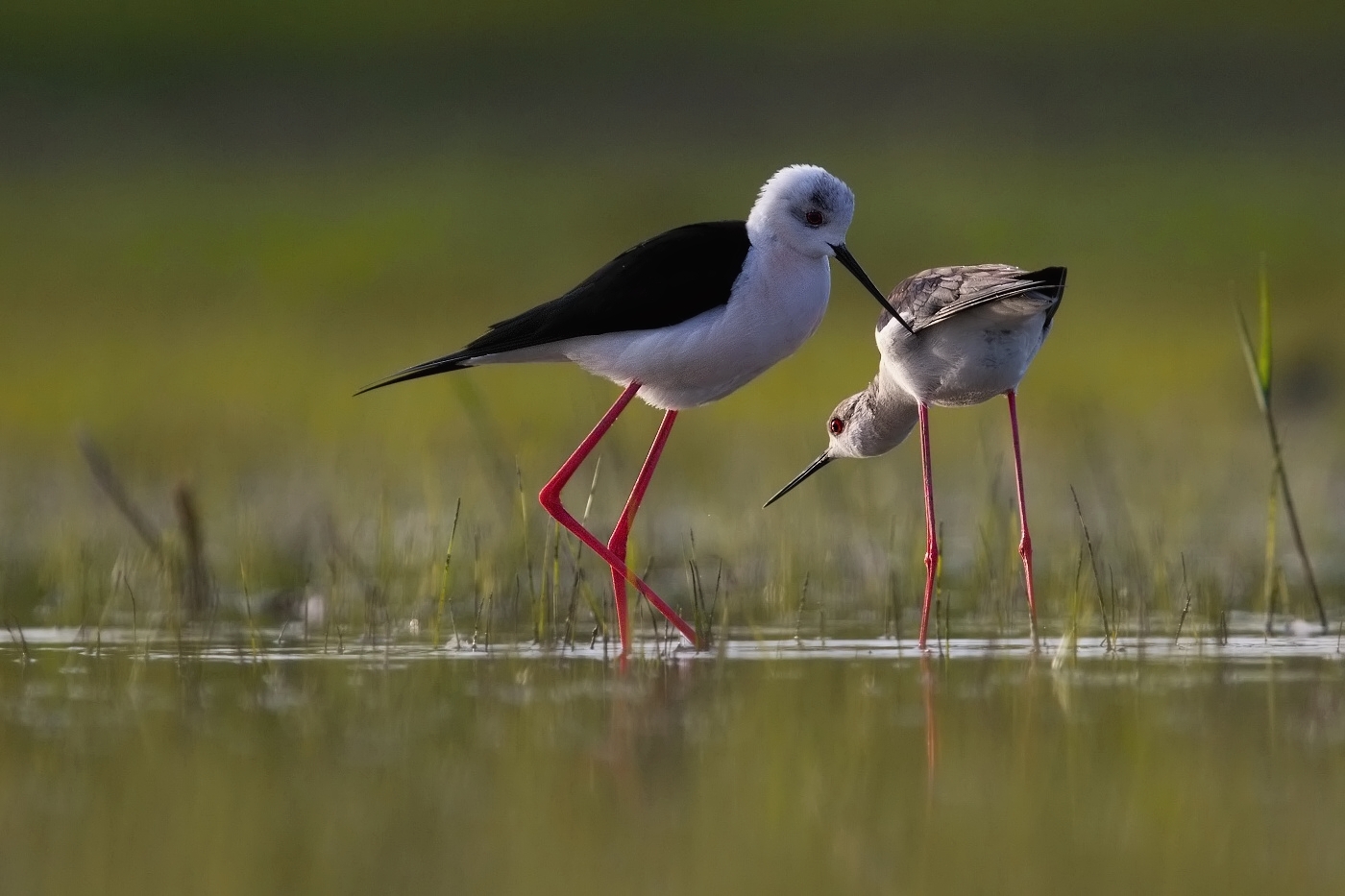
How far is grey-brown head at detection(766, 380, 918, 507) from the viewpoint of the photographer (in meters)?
6.41

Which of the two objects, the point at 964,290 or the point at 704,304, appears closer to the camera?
the point at 704,304

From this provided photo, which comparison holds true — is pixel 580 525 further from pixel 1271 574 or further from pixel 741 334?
pixel 1271 574

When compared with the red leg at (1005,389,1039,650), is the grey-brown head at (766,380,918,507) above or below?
above

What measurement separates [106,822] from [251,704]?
0.93 meters

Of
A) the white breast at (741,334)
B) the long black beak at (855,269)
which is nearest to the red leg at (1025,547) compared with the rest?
the long black beak at (855,269)

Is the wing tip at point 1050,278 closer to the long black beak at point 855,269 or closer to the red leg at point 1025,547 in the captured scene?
the long black beak at point 855,269

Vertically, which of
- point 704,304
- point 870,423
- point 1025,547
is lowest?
point 1025,547

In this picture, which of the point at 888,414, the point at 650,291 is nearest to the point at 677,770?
the point at 650,291

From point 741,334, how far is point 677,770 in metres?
1.93

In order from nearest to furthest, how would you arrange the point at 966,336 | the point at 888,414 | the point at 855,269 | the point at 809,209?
the point at 809,209 < the point at 855,269 < the point at 966,336 < the point at 888,414

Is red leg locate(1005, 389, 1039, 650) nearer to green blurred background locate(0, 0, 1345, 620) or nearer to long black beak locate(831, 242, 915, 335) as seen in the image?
green blurred background locate(0, 0, 1345, 620)

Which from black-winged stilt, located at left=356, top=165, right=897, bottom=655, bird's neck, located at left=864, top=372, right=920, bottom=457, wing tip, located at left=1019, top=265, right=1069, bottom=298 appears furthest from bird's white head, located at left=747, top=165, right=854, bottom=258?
bird's neck, located at left=864, top=372, right=920, bottom=457

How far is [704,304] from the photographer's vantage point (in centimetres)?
539

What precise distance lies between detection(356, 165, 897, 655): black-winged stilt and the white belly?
219 mm
